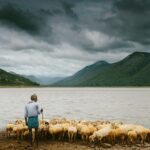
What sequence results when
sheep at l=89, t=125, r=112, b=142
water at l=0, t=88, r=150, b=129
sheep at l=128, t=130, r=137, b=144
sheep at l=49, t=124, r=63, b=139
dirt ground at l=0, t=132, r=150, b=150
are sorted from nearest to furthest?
dirt ground at l=0, t=132, r=150, b=150, sheep at l=89, t=125, r=112, b=142, sheep at l=128, t=130, r=137, b=144, sheep at l=49, t=124, r=63, b=139, water at l=0, t=88, r=150, b=129

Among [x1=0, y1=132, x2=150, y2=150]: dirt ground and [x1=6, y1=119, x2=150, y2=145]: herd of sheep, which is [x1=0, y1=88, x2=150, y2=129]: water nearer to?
[x1=6, y1=119, x2=150, y2=145]: herd of sheep

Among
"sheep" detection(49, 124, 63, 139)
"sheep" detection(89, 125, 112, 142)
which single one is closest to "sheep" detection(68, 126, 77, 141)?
"sheep" detection(49, 124, 63, 139)

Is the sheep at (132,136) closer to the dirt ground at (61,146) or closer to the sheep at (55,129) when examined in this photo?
the dirt ground at (61,146)

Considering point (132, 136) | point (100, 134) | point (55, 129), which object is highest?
point (55, 129)

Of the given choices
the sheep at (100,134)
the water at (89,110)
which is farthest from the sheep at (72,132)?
the water at (89,110)

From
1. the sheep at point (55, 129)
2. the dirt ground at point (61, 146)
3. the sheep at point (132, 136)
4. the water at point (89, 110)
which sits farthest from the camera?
the water at point (89, 110)

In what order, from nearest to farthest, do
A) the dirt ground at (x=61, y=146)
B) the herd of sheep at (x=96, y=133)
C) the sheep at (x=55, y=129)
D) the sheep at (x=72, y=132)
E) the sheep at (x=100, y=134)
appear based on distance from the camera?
the dirt ground at (x=61, y=146) < the sheep at (x=100, y=134) < the herd of sheep at (x=96, y=133) < the sheep at (x=72, y=132) < the sheep at (x=55, y=129)

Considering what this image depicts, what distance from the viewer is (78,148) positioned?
59.9ft

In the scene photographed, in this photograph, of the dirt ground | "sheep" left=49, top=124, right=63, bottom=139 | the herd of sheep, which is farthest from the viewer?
"sheep" left=49, top=124, right=63, bottom=139

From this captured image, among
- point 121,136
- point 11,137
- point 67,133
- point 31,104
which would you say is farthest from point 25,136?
point 121,136

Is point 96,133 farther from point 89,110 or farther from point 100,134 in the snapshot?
point 89,110

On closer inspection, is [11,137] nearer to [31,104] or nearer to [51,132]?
[51,132]

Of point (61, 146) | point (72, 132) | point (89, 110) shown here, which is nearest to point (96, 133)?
point (72, 132)

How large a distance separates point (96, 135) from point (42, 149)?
3.29 meters
